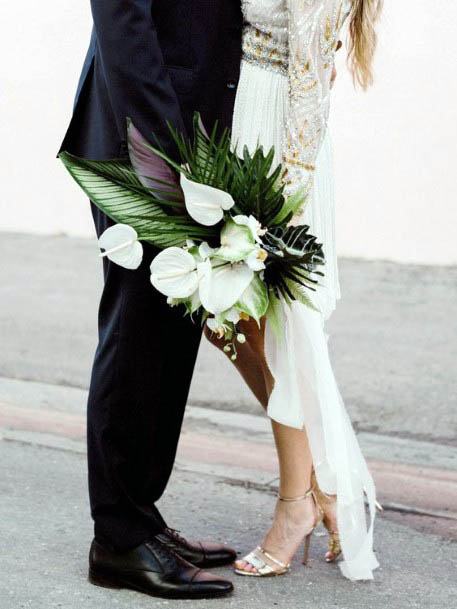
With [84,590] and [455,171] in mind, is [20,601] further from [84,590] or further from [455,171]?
[455,171]

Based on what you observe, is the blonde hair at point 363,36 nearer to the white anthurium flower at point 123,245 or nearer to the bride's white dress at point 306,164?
the bride's white dress at point 306,164

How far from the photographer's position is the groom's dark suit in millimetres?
2658

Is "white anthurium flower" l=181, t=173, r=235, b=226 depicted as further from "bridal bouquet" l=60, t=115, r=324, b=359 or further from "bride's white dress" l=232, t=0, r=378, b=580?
"bride's white dress" l=232, t=0, r=378, b=580

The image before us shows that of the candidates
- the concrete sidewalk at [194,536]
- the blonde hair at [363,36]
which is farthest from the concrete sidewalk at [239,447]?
the blonde hair at [363,36]

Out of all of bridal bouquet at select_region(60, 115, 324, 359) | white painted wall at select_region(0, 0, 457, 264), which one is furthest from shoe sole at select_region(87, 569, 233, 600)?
white painted wall at select_region(0, 0, 457, 264)

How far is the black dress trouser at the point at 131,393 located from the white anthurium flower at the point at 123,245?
15 cm

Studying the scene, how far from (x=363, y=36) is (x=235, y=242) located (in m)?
0.89

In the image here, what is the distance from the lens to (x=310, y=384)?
3016mm

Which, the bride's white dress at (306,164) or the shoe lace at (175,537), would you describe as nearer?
the bride's white dress at (306,164)

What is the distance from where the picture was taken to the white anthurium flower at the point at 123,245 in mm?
2656

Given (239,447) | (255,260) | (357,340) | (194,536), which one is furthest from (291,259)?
(357,340)

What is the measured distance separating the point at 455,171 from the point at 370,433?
337cm

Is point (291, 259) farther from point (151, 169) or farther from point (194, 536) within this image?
point (194, 536)

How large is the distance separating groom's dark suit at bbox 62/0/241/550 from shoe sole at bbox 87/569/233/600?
0.11m
